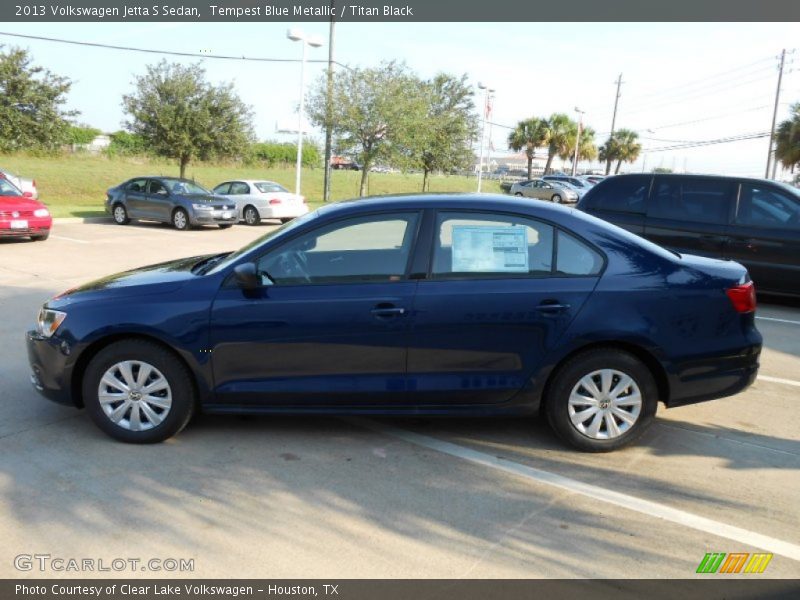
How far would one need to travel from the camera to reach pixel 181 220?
1877cm

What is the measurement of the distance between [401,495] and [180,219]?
16.4 meters

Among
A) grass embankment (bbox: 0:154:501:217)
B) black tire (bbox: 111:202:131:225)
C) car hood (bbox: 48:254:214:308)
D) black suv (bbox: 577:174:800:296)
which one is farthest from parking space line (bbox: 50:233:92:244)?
black suv (bbox: 577:174:800:296)

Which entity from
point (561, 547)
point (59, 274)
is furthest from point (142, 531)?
point (59, 274)

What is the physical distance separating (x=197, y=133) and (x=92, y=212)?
5146 millimetres

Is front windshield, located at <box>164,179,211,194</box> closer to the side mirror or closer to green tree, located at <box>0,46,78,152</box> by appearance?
green tree, located at <box>0,46,78,152</box>

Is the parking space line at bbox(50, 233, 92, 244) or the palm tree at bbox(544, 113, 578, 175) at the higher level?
the palm tree at bbox(544, 113, 578, 175)

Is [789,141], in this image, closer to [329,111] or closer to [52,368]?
[329,111]

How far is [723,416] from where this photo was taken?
5.27 meters

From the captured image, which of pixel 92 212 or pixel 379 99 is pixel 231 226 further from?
pixel 379 99

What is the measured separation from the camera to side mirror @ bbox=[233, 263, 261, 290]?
4305mm

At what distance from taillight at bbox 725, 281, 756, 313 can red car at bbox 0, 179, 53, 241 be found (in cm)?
1363

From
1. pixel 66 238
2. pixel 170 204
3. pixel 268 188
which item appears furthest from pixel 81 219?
pixel 268 188

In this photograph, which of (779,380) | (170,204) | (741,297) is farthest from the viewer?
(170,204)

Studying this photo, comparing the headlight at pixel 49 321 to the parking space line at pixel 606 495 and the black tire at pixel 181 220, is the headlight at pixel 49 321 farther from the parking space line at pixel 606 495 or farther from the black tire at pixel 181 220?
the black tire at pixel 181 220
